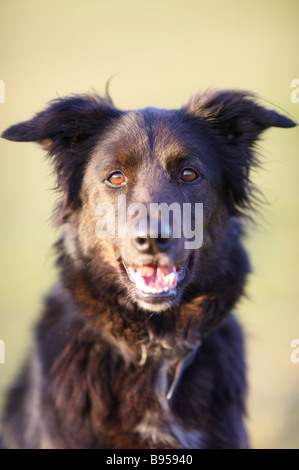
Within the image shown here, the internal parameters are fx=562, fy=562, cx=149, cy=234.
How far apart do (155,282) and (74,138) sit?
1181 mm

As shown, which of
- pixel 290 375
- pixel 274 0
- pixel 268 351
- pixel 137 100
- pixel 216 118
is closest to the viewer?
pixel 216 118

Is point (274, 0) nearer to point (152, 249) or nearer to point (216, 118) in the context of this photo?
point (216, 118)

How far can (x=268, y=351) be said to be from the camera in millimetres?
6250

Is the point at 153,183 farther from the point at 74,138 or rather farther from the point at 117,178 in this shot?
the point at 74,138

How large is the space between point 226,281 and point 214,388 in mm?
698

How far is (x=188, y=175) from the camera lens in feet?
11.5

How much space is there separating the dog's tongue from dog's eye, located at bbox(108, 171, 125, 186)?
0.58 metres

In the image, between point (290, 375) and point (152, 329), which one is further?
point (290, 375)

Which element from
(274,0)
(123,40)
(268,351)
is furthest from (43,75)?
(268,351)
